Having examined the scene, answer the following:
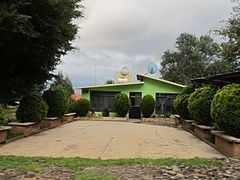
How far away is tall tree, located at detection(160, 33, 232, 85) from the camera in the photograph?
31.9m

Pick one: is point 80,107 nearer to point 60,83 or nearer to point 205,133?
point 60,83

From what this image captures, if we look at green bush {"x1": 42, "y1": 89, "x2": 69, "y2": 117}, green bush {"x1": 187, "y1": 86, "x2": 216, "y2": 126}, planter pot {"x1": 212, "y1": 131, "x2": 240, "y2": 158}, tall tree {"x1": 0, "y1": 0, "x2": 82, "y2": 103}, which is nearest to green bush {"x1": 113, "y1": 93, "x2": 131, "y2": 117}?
green bush {"x1": 42, "y1": 89, "x2": 69, "y2": 117}

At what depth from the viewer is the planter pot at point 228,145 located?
203 inches

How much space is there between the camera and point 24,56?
9234 millimetres

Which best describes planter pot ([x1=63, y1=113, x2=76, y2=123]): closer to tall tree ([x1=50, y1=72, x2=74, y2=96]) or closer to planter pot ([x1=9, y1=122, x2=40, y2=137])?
tall tree ([x1=50, y1=72, x2=74, y2=96])

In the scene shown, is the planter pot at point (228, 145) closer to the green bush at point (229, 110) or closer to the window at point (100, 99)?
the green bush at point (229, 110)

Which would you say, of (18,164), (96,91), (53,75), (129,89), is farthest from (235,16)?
(18,164)

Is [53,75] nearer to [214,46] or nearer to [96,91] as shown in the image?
[96,91]

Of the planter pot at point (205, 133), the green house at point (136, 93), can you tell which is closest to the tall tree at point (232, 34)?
the green house at point (136, 93)

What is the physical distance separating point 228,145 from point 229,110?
0.88 m

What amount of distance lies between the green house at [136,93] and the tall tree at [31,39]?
8770mm

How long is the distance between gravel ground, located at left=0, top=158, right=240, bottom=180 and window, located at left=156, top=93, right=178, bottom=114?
15.5 metres

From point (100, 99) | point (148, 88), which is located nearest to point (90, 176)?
point (100, 99)

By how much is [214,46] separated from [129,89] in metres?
20.1
